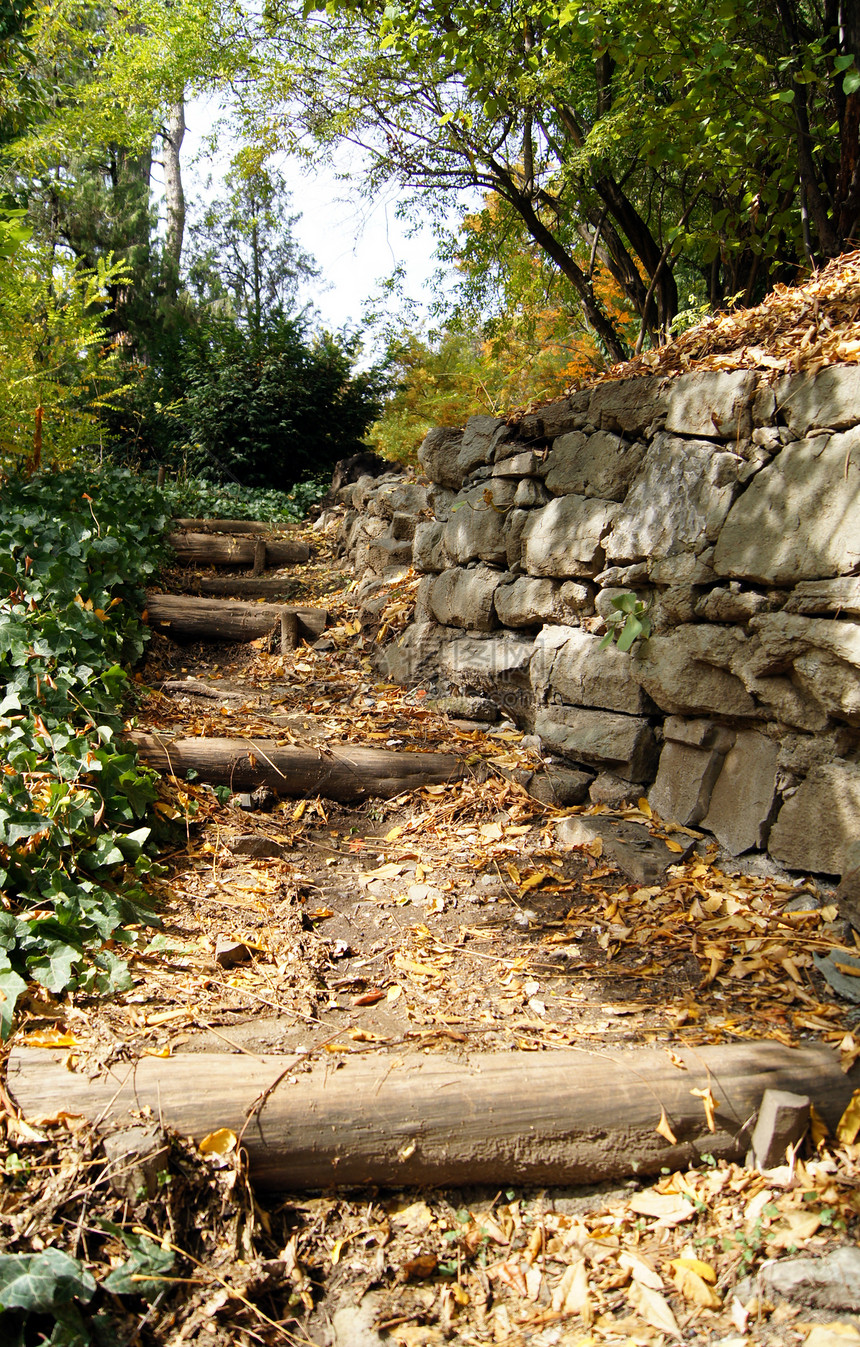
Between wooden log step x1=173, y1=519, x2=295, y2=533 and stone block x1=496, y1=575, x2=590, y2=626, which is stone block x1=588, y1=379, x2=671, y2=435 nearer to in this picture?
stone block x1=496, y1=575, x2=590, y2=626

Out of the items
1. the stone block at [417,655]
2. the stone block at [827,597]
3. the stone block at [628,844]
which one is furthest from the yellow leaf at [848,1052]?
the stone block at [417,655]

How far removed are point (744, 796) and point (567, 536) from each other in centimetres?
150

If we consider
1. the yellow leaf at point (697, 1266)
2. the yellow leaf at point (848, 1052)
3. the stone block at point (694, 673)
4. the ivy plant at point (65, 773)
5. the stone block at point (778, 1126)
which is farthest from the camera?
the stone block at point (694, 673)

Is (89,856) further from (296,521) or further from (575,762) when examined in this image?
(296,521)

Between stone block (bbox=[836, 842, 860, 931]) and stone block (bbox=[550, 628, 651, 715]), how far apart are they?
3.46ft

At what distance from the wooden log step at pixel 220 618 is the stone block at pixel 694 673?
9.38ft

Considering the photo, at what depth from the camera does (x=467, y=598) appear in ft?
15.2

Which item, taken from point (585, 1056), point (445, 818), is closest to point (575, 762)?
point (445, 818)

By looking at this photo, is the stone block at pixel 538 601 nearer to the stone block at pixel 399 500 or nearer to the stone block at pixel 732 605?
the stone block at pixel 732 605

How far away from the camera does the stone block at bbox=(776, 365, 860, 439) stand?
107 inches

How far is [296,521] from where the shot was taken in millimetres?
8102


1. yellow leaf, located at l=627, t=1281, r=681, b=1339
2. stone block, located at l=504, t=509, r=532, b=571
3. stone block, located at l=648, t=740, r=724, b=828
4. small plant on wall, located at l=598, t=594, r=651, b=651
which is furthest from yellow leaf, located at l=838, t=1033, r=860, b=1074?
stone block, located at l=504, t=509, r=532, b=571

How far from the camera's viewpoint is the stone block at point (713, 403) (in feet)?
10.2

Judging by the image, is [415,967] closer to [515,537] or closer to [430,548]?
[515,537]
